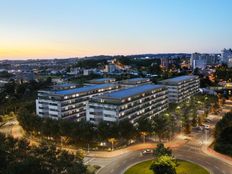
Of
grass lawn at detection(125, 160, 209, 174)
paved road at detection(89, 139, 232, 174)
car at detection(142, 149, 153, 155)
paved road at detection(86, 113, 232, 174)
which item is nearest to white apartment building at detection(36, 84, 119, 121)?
paved road at detection(86, 113, 232, 174)

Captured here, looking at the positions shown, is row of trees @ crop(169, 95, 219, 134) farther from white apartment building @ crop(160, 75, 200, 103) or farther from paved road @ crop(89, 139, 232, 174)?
paved road @ crop(89, 139, 232, 174)

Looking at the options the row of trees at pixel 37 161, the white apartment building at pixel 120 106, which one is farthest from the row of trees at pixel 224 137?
the row of trees at pixel 37 161

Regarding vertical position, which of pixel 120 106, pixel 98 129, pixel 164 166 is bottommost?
pixel 164 166

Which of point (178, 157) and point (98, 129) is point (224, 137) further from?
point (98, 129)

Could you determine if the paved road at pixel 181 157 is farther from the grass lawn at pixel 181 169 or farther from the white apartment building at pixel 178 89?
the white apartment building at pixel 178 89

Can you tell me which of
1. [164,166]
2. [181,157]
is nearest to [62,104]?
[181,157]
